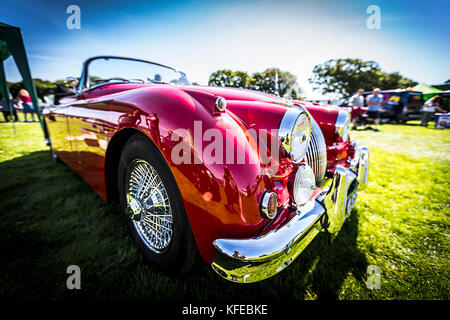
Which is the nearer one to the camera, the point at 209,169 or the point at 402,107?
the point at 209,169

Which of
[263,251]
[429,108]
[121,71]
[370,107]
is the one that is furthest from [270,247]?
[429,108]

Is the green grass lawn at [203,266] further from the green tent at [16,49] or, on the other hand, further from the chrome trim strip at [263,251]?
the green tent at [16,49]

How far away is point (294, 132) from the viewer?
1047 mm

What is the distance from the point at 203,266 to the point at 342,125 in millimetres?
1747

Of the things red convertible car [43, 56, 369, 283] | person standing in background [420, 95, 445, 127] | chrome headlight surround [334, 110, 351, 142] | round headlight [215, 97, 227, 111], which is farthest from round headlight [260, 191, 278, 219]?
person standing in background [420, 95, 445, 127]

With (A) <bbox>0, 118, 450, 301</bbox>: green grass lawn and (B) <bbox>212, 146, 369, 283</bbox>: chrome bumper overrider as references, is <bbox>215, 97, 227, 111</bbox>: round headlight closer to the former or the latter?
(B) <bbox>212, 146, 369, 283</bbox>: chrome bumper overrider

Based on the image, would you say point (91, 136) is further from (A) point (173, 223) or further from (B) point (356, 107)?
(B) point (356, 107)

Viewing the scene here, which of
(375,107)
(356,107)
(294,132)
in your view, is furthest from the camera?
(375,107)

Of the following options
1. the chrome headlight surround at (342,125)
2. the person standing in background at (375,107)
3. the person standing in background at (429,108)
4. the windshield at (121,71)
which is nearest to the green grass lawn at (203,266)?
the chrome headlight surround at (342,125)

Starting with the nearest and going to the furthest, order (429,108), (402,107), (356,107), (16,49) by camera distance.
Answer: (16,49) < (356,107) < (429,108) < (402,107)

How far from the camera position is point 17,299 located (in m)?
1.17

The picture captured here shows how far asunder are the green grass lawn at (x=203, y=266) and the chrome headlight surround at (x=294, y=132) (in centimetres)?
87

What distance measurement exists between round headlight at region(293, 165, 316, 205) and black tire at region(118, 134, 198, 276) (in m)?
0.59

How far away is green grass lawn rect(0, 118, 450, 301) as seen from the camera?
1.24m
